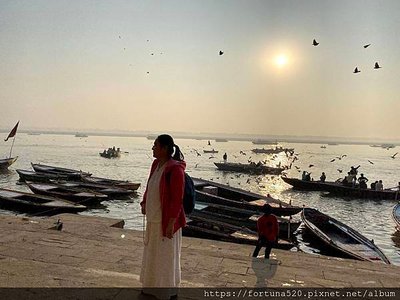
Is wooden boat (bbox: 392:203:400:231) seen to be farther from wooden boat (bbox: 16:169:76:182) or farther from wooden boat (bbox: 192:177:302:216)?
wooden boat (bbox: 16:169:76:182)

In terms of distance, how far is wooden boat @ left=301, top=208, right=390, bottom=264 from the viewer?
11.6 m

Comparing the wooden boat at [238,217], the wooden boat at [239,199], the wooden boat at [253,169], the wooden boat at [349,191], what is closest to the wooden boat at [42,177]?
the wooden boat at [239,199]

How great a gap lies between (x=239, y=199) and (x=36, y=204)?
38.9 feet

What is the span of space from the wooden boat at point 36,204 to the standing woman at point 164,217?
13.9 metres

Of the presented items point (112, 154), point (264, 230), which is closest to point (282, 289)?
point (264, 230)

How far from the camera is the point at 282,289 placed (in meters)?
4.49

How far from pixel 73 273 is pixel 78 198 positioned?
17.4 m

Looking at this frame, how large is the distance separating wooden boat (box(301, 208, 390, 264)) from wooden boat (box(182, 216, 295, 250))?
1.95 m

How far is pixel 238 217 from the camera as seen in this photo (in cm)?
1603

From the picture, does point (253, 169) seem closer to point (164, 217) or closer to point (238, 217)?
point (238, 217)

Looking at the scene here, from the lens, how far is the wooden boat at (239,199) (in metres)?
18.7

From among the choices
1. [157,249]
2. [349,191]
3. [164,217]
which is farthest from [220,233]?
[349,191]

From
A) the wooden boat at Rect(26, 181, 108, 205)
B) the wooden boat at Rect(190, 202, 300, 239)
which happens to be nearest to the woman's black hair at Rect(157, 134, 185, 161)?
the wooden boat at Rect(190, 202, 300, 239)

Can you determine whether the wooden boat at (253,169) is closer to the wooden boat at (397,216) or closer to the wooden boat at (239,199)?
the wooden boat at (239,199)
